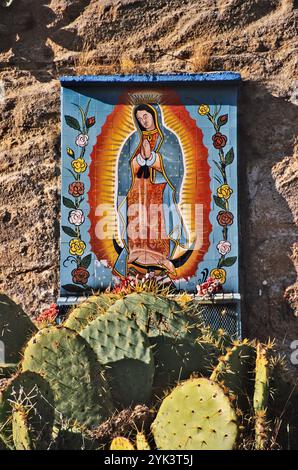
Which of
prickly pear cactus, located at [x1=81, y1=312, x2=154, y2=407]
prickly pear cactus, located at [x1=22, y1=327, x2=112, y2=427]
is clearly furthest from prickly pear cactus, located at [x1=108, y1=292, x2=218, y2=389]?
prickly pear cactus, located at [x1=22, y1=327, x2=112, y2=427]

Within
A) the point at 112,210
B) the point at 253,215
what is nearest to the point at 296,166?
the point at 253,215

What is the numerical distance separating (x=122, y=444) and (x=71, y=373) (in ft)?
1.87

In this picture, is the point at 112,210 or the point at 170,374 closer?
the point at 170,374

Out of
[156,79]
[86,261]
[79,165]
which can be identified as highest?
[156,79]

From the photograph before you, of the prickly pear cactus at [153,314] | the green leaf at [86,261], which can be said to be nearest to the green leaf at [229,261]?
the green leaf at [86,261]

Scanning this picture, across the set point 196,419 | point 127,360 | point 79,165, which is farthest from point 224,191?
point 196,419

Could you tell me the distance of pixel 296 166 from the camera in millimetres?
7484

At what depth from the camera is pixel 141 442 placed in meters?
3.93

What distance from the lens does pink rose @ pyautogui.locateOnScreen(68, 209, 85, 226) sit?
7562 mm

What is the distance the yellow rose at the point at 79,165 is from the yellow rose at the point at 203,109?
1.10 m

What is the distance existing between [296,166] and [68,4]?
8.32 ft

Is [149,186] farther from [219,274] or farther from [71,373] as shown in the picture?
[71,373]
